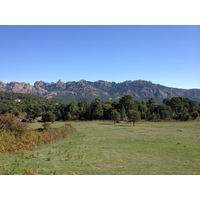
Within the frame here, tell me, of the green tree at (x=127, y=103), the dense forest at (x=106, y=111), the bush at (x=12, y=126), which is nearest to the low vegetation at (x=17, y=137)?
the bush at (x=12, y=126)

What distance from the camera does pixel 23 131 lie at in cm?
1664

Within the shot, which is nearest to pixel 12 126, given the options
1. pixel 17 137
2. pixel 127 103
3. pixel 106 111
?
pixel 17 137

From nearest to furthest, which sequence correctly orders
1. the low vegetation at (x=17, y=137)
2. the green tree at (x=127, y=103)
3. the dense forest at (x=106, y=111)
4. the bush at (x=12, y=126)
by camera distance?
the low vegetation at (x=17, y=137), the bush at (x=12, y=126), the dense forest at (x=106, y=111), the green tree at (x=127, y=103)

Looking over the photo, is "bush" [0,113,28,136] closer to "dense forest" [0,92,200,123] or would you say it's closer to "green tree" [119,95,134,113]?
"dense forest" [0,92,200,123]

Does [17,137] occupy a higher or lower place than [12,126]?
lower

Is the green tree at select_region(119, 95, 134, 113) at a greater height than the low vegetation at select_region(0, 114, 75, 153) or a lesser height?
greater

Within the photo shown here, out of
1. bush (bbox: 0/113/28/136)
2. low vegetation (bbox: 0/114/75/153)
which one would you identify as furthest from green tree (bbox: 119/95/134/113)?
bush (bbox: 0/113/28/136)

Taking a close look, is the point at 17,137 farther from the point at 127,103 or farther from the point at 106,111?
the point at 127,103

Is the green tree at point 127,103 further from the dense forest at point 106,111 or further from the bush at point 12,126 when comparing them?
the bush at point 12,126

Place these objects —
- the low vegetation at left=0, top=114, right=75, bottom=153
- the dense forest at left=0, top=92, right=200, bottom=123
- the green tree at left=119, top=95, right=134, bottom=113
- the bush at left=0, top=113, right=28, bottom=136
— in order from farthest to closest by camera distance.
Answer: the green tree at left=119, top=95, right=134, bottom=113
the dense forest at left=0, top=92, right=200, bottom=123
the bush at left=0, top=113, right=28, bottom=136
the low vegetation at left=0, top=114, right=75, bottom=153

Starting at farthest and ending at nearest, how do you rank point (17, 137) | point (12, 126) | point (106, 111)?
point (106, 111), point (12, 126), point (17, 137)

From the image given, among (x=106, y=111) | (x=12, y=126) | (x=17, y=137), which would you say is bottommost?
(x=17, y=137)

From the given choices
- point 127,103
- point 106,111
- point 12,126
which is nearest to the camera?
point 12,126
